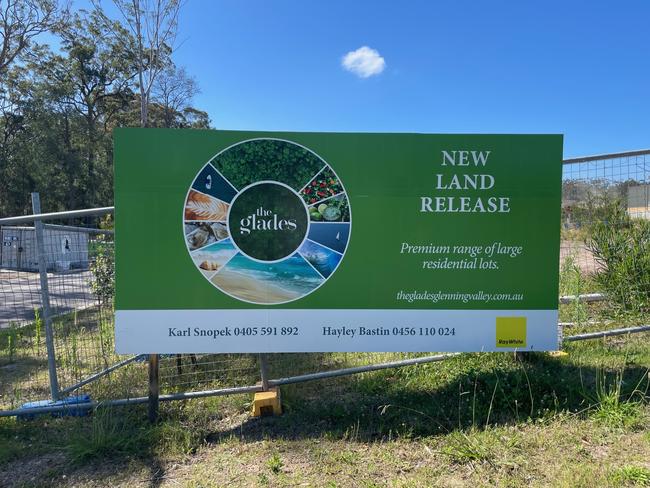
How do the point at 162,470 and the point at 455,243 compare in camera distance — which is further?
the point at 455,243

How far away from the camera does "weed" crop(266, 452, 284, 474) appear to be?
110 inches

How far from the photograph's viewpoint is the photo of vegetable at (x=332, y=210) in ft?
11.6

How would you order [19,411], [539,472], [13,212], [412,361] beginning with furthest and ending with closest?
1. [13,212]
2. [412,361]
3. [19,411]
4. [539,472]

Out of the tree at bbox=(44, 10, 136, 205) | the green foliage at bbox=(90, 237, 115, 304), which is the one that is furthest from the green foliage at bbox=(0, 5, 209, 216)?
the green foliage at bbox=(90, 237, 115, 304)

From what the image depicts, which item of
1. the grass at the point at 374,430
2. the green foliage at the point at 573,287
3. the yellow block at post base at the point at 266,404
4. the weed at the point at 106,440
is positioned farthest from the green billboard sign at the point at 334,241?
the green foliage at the point at 573,287

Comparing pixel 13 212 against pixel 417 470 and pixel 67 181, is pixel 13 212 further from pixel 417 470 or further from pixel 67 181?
pixel 417 470

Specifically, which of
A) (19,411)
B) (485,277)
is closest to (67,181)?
(19,411)

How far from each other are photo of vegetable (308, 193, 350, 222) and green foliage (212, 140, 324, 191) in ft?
0.84

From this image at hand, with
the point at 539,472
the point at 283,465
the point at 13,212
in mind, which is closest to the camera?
the point at 539,472

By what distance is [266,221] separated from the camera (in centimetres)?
353

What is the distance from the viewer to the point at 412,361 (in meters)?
3.92

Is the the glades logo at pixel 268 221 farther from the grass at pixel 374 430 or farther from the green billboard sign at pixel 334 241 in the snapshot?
the grass at pixel 374 430

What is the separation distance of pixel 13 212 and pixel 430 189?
134 feet

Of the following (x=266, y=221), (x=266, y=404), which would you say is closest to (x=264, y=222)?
(x=266, y=221)
